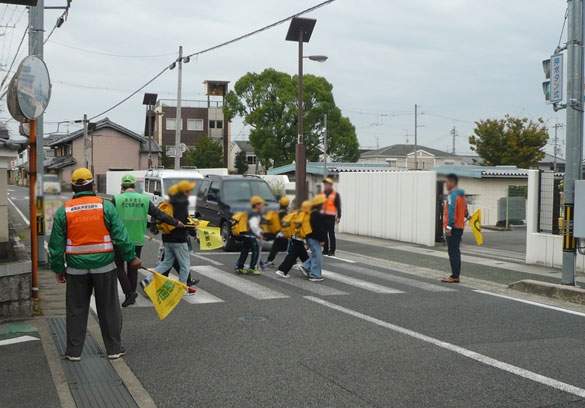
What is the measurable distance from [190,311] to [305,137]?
27.9 ft

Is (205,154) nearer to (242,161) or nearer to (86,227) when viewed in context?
(242,161)

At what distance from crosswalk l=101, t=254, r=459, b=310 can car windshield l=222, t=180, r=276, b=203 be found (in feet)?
31.5

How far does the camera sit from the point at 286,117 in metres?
3.13

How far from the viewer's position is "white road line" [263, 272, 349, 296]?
13.0 metres

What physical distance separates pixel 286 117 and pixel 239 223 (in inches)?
36.0

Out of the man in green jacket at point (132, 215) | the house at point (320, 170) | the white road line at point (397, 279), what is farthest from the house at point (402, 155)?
the white road line at point (397, 279)

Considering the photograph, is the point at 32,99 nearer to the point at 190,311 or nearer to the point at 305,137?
the point at 190,311

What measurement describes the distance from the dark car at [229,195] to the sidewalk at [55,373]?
459 centimetres

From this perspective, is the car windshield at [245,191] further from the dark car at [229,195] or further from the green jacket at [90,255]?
the green jacket at [90,255]

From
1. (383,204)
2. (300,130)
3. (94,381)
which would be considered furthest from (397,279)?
(300,130)

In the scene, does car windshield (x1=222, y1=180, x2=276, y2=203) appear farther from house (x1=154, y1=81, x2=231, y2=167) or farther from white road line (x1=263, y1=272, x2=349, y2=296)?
white road line (x1=263, y1=272, x2=349, y2=296)

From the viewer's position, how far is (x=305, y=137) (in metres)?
3.04

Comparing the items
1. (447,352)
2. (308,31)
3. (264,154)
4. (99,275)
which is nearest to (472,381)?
(447,352)

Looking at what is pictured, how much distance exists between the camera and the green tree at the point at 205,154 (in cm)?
461
